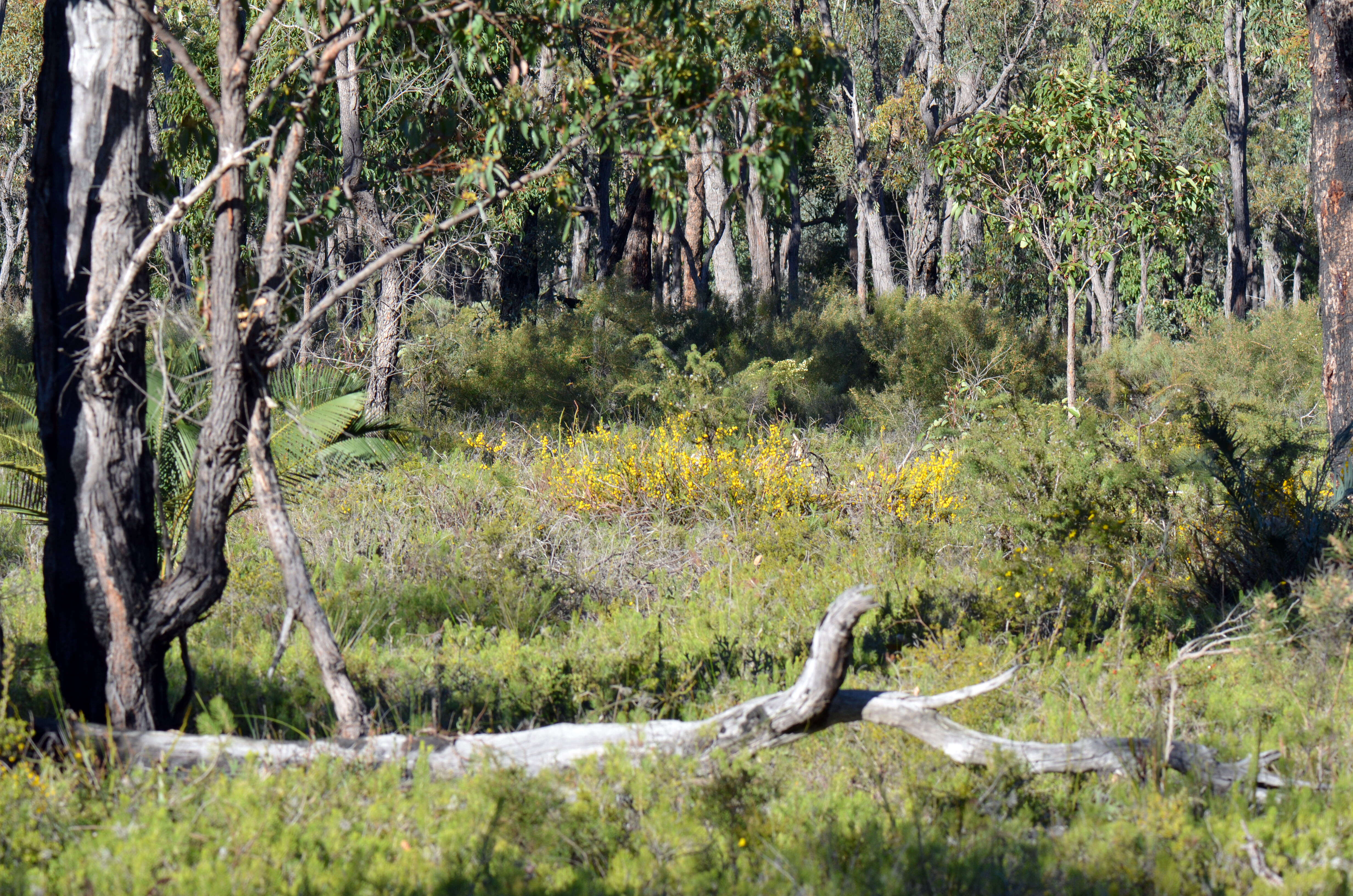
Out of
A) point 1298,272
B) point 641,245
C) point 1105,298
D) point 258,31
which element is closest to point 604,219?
point 641,245

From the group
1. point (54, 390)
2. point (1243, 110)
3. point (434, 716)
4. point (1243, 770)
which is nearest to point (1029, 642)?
point (1243, 770)

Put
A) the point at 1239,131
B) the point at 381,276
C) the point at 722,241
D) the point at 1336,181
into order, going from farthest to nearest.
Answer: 1. the point at 1239,131
2. the point at 722,241
3. the point at 381,276
4. the point at 1336,181

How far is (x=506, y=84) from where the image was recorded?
479cm

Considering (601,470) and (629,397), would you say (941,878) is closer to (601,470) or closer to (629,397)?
(601,470)

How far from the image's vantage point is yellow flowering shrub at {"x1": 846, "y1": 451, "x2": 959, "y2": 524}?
25.1ft

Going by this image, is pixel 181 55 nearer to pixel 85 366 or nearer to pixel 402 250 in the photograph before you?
pixel 402 250

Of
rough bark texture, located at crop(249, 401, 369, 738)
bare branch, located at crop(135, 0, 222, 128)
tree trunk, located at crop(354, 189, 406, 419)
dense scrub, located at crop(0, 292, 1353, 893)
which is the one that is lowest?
dense scrub, located at crop(0, 292, 1353, 893)

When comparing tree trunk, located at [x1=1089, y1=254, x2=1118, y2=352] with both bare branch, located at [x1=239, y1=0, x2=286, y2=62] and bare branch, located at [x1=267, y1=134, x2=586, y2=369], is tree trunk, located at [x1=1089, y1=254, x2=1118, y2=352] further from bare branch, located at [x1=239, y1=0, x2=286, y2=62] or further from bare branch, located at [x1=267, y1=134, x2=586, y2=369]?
bare branch, located at [x1=239, y1=0, x2=286, y2=62]

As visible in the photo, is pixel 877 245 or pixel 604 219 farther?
pixel 877 245

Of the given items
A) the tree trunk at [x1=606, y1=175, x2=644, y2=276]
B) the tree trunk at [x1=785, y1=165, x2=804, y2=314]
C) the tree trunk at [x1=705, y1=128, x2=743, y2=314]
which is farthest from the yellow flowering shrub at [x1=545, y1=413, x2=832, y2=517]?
the tree trunk at [x1=785, y1=165, x2=804, y2=314]

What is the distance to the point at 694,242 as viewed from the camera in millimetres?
23125

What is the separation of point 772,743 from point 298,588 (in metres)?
1.77

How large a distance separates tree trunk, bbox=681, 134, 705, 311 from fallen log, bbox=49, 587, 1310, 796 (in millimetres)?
11871

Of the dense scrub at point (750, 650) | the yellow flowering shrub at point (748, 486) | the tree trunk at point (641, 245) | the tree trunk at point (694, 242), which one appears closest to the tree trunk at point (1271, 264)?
the tree trunk at point (694, 242)
